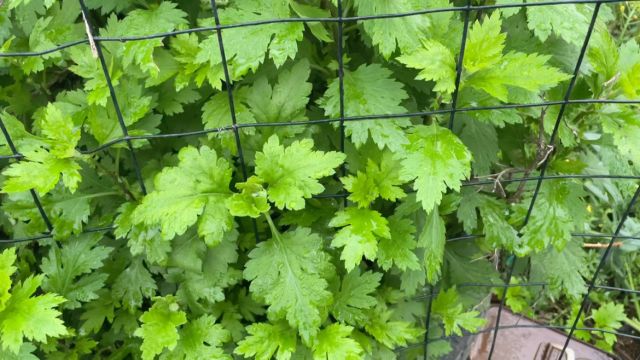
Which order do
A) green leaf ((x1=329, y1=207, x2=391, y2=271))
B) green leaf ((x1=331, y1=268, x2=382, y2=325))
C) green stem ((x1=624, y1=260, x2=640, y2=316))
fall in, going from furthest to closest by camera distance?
green stem ((x1=624, y1=260, x2=640, y2=316))
green leaf ((x1=331, y1=268, x2=382, y2=325))
green leaf ((x1=329, y1=207, x2=391, y2=271))

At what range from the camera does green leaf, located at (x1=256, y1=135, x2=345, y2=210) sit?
4.63 feet

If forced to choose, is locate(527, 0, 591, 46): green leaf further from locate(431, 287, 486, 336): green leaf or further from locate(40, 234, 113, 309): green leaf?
locate(40, 234, 113, 309): green leaf

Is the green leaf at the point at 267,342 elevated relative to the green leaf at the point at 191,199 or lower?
lower

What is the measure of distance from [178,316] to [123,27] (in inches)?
34.3

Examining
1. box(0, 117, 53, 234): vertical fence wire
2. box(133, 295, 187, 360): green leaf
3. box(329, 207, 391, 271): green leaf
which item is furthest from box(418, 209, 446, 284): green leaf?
box(0, 117, 53, 234): vertical fence wire

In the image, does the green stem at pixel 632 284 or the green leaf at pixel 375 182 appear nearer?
the green leaf at pixel 375 182

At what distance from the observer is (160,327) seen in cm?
158

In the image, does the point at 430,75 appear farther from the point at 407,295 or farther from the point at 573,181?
the point at 407,295

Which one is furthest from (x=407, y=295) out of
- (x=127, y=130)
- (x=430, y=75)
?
(x=127, y=130)

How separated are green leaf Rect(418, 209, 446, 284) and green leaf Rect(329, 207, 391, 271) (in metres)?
0.15

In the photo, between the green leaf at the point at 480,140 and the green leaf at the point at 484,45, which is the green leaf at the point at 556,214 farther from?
the green leaf at the point at 484,45

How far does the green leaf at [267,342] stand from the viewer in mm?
1562

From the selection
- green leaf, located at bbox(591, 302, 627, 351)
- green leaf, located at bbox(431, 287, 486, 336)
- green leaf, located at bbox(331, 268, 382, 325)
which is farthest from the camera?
green leaf, located at bbox(591, 302, 627, 351)

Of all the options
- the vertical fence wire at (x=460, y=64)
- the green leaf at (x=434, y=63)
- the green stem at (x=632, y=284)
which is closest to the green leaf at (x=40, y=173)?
the green leaf at (x=434, y=63)
